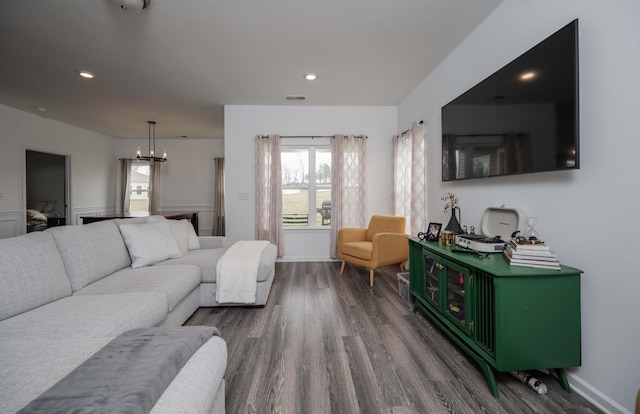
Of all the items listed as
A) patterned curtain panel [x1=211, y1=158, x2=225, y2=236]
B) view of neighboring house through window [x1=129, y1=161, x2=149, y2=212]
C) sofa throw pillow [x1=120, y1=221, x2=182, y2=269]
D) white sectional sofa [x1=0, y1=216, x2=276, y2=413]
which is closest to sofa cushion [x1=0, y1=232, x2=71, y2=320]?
white sectional sofa [x1=0, y1=216, x2=276, y2=413]

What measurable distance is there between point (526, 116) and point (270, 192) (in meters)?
3.38

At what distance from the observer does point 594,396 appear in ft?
4.56

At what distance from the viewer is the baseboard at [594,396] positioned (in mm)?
1302

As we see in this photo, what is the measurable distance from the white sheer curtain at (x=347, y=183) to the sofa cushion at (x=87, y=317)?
292 centimetres

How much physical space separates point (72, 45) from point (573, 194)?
430 centimetres

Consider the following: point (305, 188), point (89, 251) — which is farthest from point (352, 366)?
point (305, 188)

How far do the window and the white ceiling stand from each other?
873 millimetres

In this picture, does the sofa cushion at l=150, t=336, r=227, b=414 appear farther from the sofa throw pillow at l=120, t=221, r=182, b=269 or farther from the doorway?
the doorway

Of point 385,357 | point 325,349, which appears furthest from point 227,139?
point 385,357

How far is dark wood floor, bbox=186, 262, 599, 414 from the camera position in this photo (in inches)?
54.7

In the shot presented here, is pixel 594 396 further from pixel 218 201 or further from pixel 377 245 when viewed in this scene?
pixel 218 201

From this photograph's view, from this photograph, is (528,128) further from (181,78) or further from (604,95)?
(181,78)

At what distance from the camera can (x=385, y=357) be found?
71.2 inches

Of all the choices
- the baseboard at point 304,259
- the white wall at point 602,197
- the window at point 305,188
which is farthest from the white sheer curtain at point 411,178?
the white wall at point 602,197
